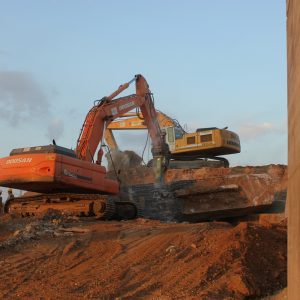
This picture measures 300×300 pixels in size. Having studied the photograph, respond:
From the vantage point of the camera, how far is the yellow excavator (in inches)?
1035

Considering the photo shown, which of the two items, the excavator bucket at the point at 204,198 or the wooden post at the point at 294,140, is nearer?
the wooden post at the point at 294,140

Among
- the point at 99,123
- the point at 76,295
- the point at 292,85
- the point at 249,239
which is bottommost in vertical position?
the point at 76,295

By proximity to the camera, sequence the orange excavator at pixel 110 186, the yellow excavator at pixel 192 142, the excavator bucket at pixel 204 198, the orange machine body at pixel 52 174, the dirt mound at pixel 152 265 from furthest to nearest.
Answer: the yellow excavator at pixel 192 142
the excavator bucket at pixel 204 198
the orange excavator at pixel 110 186
the orange machine body at pixel 52 174
the dirt mound at pixel 152 265

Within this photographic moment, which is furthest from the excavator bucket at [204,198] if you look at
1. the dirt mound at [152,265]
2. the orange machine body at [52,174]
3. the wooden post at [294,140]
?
the wooden post at [294,140]

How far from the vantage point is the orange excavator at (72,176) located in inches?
527

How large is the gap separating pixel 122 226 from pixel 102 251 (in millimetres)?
2408

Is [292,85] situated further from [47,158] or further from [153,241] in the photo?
[47,158]

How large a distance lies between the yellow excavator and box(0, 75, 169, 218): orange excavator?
33.6ft

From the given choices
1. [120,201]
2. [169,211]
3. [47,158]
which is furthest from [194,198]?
[47,158]

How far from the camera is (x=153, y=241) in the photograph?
340 inches

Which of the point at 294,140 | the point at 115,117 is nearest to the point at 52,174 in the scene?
the point at 115,117

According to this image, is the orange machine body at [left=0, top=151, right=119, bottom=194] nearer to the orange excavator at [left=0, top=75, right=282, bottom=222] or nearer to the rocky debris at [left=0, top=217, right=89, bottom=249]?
the orange excavator at [left=0, top=75, right=282, bottom=222]

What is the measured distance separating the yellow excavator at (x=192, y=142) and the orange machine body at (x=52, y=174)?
37.7 feet

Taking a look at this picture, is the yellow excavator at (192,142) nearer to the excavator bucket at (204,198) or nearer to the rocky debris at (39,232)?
the excavator bucket at (204,198)
